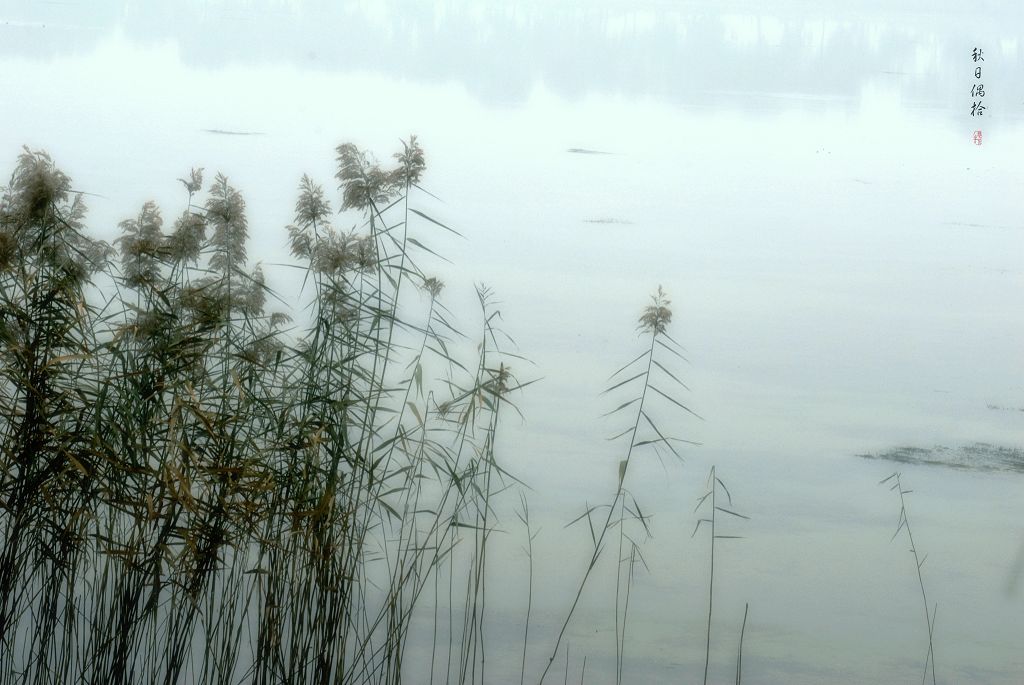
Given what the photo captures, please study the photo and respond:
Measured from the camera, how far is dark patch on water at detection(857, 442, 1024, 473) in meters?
4.98

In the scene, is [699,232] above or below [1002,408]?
above

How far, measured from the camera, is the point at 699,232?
7570mm

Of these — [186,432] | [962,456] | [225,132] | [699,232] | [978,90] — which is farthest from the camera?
[978,90]

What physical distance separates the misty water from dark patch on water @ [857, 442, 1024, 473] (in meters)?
0.02

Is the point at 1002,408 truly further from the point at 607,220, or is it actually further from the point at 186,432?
the point at 186,432

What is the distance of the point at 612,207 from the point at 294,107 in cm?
240

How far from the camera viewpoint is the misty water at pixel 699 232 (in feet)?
13.1

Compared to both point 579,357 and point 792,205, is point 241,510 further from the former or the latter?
point 792,205

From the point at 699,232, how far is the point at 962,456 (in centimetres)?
283

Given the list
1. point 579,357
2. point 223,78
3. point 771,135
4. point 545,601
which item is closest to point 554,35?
point 771,135

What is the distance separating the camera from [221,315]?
2.26m

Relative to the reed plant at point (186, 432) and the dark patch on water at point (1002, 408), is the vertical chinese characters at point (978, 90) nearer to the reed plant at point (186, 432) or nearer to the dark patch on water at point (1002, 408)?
the dark patch on water at point (1002, 408)

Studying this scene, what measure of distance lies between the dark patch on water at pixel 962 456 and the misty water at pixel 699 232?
0.07ft

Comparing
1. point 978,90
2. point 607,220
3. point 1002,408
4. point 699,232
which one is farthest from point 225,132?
point 978,90
